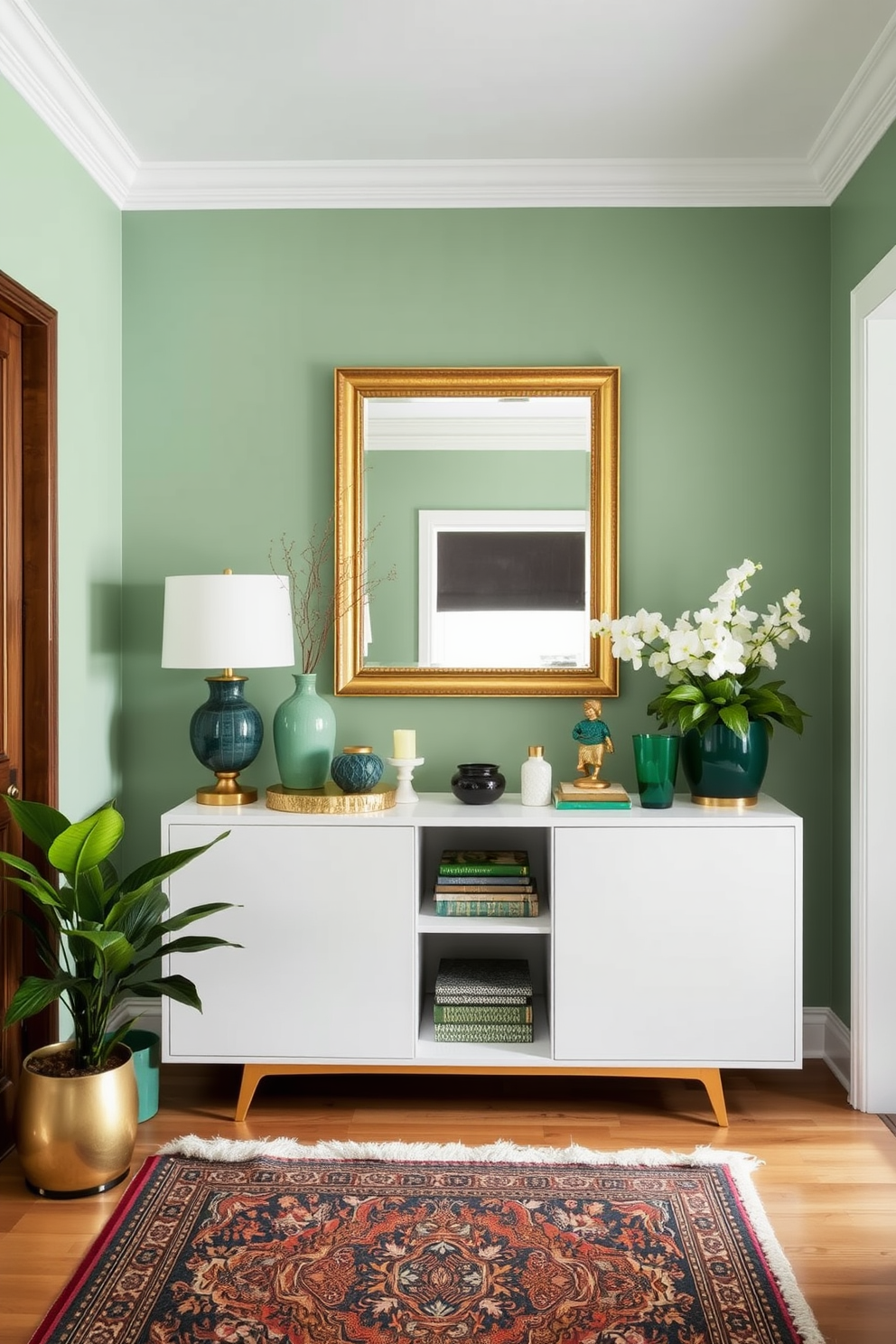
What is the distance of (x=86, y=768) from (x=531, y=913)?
1303 mm

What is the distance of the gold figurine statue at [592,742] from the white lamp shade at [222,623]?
0.83 meters

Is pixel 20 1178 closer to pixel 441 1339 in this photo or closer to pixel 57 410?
pixel 441 1339

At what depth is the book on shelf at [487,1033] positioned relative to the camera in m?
2.76

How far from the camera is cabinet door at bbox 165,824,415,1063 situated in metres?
2.70

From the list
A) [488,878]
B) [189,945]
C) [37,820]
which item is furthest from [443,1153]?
[37,820]

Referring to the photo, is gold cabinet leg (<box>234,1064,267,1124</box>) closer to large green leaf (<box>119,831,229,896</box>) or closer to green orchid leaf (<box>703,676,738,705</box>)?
large green leaf (<box>119,831,229,896</box>)

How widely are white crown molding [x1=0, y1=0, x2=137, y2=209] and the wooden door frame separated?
49cm

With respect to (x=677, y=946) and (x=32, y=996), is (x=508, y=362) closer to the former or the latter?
(x=677, y=946)

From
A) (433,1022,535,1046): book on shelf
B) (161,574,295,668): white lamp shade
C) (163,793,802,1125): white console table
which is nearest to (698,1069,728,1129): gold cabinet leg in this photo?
(163,793,802,1125): white console table

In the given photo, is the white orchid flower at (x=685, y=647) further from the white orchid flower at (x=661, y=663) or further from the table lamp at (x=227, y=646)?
the table lamp at (x=227, y=646)

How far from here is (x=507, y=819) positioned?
105 inches

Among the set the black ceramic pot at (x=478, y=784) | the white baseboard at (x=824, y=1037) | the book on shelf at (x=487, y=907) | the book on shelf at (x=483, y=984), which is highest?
the black ceramic pot at (x=478, y=784)

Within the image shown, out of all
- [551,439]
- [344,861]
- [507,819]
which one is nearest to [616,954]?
[507,819]

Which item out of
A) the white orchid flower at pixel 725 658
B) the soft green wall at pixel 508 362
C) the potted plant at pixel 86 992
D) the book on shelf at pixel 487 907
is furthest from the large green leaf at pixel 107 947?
the white orchid flower at pixel 725 658
